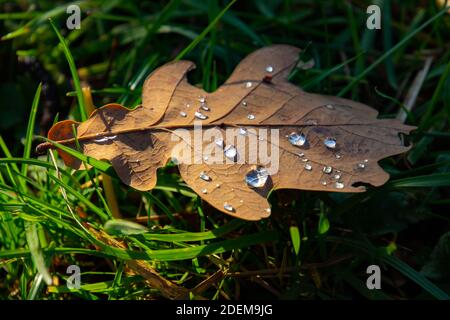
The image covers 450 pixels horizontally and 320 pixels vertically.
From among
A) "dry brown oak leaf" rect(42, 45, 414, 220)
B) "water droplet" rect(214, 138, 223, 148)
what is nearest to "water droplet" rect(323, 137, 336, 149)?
"dry brown oak leaf" rect(42, 45, 414, 220)

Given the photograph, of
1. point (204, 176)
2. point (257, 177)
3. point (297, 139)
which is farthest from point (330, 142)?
point (204, 176)

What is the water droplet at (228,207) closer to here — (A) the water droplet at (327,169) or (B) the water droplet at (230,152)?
(B) the water droplet at (230,152)

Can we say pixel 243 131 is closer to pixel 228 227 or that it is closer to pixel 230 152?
pixel 230 152

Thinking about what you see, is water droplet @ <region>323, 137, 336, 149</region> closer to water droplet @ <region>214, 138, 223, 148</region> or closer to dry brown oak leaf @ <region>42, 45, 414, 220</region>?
dry brown oak leaf @ <region>42, 45, 414, 220</region>

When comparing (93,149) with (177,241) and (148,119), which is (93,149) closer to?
(148,119)
